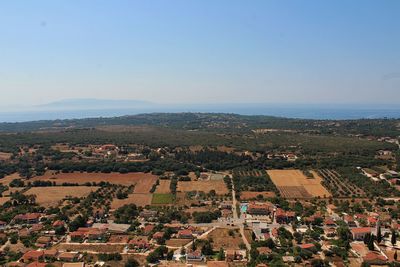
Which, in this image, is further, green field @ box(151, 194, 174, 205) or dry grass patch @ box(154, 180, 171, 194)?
dry grass patch @ box(154, 180, 171, 194)

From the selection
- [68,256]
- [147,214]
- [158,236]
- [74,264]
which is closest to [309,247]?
[158,236]

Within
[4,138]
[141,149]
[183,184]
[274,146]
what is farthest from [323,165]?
[4,138]

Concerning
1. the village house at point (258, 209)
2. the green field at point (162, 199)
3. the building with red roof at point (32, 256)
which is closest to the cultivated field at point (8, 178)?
the green field at point (162, 199)

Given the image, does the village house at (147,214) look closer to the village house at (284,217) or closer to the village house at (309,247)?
the village house at (284,217)

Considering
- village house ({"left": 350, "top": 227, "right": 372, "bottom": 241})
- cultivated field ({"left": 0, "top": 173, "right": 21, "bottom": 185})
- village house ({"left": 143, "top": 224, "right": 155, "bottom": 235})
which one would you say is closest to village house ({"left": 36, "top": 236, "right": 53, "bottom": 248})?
village house ({"left": 143, "top": 224, "right": 155, "bottom": 235})

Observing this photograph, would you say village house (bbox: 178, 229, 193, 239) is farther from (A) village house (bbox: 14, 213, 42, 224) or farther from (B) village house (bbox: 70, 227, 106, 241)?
(A) village house (bbox: 14, 213, 42, 224)
